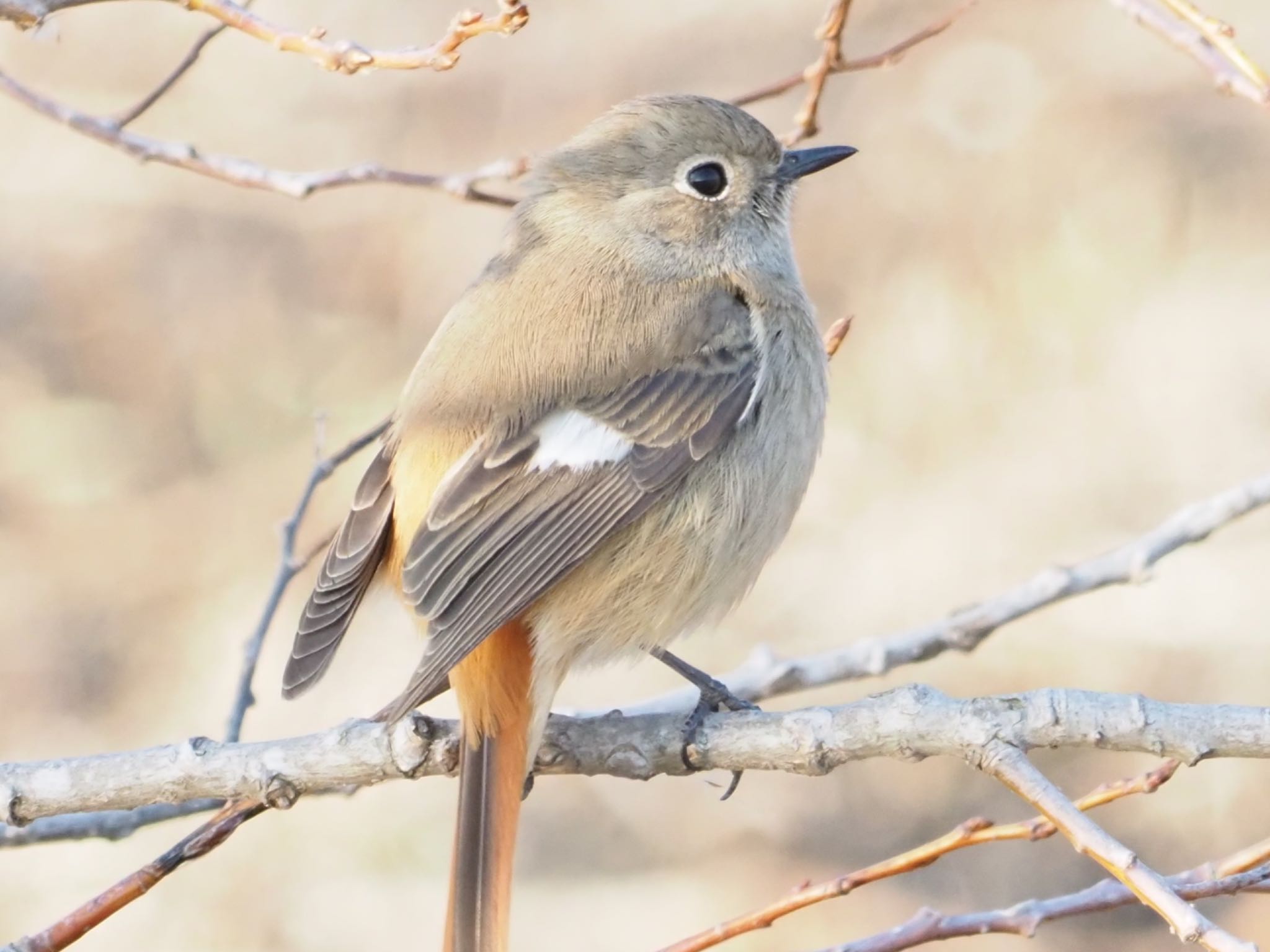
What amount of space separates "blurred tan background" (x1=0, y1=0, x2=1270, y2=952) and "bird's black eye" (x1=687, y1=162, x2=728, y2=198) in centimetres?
262

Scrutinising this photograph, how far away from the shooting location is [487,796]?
3074 mm

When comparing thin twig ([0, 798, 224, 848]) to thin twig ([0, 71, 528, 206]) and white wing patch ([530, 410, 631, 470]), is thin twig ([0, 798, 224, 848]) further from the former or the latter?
thin twig ([0, 71, 528, 206])

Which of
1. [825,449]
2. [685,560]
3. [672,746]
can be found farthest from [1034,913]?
[825,449]

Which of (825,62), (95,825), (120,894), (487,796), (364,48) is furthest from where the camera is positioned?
(825,62)

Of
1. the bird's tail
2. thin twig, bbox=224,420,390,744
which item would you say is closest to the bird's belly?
the bird's tail

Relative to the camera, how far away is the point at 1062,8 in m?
7.83

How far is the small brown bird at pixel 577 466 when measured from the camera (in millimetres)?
3182

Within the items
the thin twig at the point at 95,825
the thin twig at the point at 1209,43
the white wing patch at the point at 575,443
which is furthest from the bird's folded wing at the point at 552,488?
the thin twig at the point at 1209,43

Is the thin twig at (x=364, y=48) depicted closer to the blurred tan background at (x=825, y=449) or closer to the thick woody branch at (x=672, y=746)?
the thick woody branch at (x=672, y=746)

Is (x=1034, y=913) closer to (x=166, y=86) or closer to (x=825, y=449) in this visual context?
(x=166, y=86)

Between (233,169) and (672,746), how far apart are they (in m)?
1.51

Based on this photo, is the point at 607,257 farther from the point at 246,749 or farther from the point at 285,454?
the point at 285,454

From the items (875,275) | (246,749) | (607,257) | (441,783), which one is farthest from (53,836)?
(875,275)

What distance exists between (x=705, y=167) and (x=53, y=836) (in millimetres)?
2141
